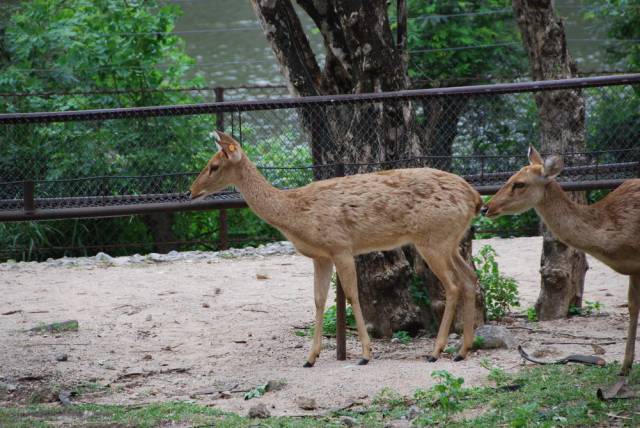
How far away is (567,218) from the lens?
7.62m

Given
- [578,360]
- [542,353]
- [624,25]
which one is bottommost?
[542,353]

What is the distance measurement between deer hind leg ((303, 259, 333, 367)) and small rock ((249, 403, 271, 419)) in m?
1.45

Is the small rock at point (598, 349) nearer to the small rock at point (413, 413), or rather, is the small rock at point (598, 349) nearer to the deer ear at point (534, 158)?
the deer ear at point (534, 158)

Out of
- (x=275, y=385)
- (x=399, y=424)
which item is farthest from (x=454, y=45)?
(x=399, y=424)

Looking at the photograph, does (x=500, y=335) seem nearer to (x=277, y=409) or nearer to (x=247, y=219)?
(x=277, y=409)

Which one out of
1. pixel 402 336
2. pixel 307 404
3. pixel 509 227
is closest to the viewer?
pixel 307 404

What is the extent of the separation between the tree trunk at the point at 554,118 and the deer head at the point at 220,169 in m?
3.05

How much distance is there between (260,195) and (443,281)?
5.55 feet

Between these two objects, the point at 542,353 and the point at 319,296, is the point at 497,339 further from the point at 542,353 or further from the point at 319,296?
the point at 319,296

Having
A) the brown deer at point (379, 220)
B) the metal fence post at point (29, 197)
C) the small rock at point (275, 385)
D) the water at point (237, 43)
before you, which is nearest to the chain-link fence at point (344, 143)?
the metal fence post at point (29, 197)

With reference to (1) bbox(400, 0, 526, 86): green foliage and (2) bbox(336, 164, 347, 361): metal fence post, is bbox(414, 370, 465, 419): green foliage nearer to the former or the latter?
(2) bbox(336, 164, 347, 361): metal fence post

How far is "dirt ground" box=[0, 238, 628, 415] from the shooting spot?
793 centimetres

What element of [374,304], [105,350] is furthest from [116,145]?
[374,304]

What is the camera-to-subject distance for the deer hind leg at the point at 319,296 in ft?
28.0
